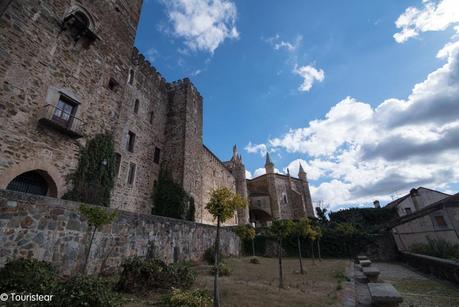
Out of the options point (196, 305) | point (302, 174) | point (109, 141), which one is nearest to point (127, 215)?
point (196, 305)

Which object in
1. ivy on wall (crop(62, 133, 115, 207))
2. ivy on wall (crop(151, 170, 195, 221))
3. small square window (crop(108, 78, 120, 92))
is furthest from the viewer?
ivy on wall (crop(151, 170, 195, 221))

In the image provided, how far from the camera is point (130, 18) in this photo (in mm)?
14164

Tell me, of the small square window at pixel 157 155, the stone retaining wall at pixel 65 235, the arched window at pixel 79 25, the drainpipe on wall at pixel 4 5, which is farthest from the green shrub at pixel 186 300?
the small square window at pixel 157 155

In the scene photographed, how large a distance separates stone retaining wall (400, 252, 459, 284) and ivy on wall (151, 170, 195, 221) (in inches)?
526

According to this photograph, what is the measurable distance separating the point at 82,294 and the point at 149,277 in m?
2.45

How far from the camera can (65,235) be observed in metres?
5.39

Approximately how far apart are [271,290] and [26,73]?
39.5 feet

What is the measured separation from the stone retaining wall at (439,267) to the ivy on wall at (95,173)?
14.2m

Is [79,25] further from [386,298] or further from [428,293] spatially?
[428,293]

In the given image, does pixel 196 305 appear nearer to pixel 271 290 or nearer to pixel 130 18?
pixel 271 290

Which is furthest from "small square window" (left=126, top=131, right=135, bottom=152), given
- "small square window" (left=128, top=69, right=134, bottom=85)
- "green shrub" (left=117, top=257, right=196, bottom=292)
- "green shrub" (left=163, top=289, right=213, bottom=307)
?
"green shrub" (left=163, top=289, right=213, bottom=307)

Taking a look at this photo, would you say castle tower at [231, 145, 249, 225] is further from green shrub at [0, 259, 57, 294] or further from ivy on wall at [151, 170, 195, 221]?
green shrub at [0, 259, 57, 294]

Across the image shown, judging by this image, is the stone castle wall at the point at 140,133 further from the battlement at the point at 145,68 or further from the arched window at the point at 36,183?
the arched window at the point at 36,183

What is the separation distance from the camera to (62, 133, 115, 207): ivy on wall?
9.24 metres
